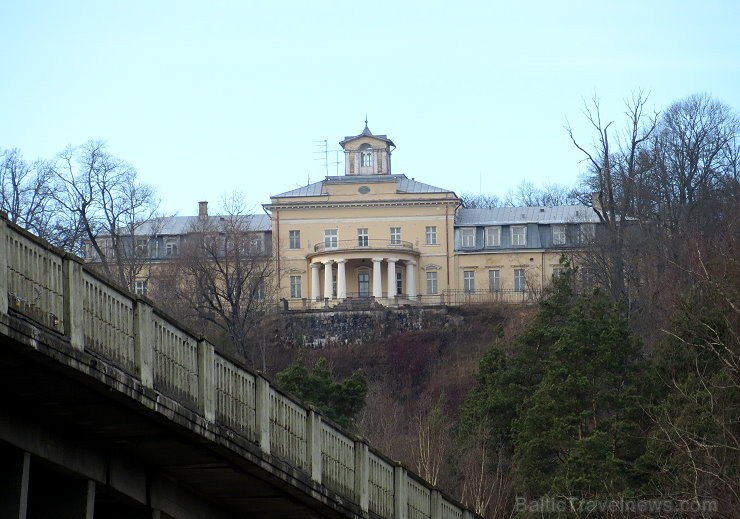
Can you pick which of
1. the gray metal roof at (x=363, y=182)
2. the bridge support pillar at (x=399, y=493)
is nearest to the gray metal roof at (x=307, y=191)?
the gray metal roof at (x=363, y=182)

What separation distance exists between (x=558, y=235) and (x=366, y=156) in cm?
1392

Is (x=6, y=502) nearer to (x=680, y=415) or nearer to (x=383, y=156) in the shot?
(x=680, y=415)

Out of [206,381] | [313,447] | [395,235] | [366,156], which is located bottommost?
[313,447]

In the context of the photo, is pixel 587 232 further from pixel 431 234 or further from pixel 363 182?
pixel 363 182

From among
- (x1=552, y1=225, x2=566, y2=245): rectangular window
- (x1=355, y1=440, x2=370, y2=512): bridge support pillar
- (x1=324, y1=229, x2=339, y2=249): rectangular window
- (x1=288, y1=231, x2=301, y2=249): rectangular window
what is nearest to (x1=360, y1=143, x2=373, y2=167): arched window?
(x1=324, y1=229, x2=339, y2=249): rectangular window

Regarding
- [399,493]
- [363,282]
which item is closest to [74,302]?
[399,493]

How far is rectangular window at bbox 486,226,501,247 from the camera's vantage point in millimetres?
114312

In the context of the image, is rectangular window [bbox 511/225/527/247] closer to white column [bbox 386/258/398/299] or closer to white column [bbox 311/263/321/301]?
white column [bbox 386/258/398/299]

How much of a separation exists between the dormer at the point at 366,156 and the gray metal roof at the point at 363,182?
190 cm

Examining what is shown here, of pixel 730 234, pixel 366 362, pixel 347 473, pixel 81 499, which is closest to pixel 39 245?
pixel 81 499

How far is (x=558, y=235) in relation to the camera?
114m

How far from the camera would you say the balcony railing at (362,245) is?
113m

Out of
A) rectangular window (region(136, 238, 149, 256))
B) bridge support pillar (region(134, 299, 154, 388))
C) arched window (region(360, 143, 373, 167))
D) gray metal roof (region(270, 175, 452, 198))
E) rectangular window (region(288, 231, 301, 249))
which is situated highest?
arched window (region(360, 143, 373, 167))

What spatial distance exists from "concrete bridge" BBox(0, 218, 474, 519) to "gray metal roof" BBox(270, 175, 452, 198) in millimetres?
92879
